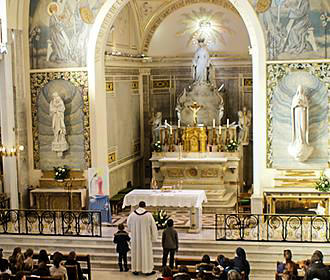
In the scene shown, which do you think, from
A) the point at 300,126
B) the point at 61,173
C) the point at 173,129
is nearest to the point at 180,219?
the point at 61,173

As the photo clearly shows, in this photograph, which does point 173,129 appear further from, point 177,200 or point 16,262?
point 16,262

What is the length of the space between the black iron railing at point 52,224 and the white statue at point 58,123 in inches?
69.7

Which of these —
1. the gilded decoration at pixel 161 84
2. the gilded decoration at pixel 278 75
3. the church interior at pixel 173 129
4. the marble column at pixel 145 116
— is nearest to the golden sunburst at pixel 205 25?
the church interior at pixel 173 129

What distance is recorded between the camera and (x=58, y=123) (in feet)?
56.5

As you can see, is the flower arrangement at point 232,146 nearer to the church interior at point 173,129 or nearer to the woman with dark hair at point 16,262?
the church interior at point 173,129

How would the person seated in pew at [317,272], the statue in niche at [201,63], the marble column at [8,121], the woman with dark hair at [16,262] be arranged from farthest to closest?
the statue in niche at [201,63] → the marble column at [8,121] → the woman with dark hair at [16,262] → the person seated in pew at [317,272]

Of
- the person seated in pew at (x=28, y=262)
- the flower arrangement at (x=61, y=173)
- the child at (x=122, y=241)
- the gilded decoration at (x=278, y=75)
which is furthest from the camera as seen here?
the flower arrangement at (x=61, y=173)

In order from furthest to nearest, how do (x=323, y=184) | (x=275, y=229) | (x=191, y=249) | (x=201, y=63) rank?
(x=201, y=63) < (x=323, y=184) < (x=275, y=229) < (x=191, y=249)

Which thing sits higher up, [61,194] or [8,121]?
[8,121]

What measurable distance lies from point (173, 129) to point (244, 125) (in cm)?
211

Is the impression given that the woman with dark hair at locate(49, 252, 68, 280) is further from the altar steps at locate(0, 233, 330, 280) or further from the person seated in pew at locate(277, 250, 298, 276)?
the person seated in pew at locate(277, 250, 298, 276)

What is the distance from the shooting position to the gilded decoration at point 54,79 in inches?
677

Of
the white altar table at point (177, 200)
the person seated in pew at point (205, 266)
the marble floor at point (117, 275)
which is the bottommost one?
the marble floor at point (117, 275)

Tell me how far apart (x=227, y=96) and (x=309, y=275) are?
12113 mm
